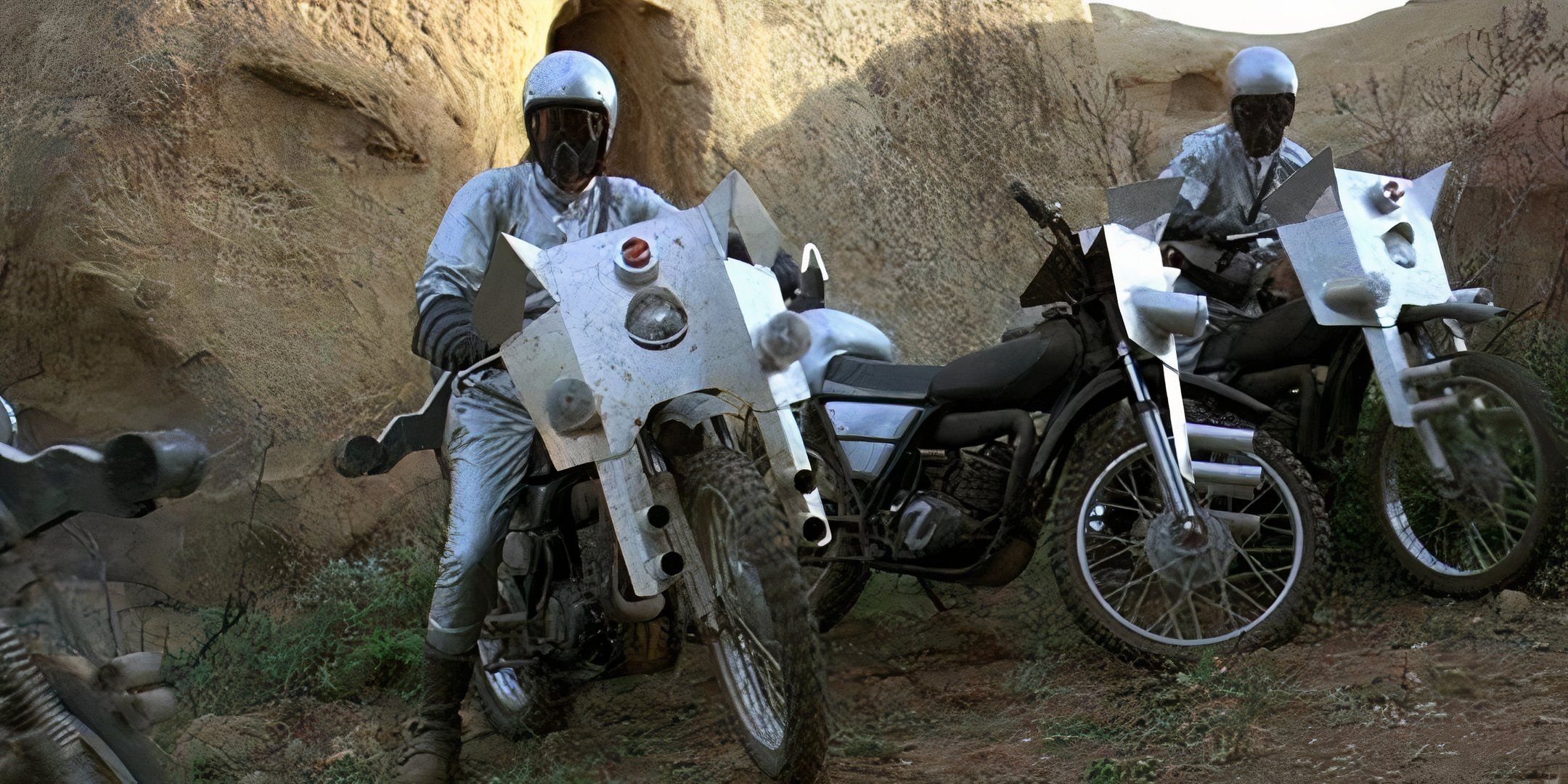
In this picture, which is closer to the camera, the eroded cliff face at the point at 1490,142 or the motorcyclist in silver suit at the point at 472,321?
the motorcyclist in silver suit at the point at 472,321

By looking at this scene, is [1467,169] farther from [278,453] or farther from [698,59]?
[278,453]

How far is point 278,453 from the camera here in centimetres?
650

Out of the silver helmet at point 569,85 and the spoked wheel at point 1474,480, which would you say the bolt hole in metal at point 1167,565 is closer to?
the spoked wheel at point 1474,480

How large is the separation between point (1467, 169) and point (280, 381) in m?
6.53

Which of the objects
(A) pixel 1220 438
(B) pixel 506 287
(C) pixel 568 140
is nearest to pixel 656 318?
(B) pixel 506 287

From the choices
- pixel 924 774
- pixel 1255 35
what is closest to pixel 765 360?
pixel 924 774

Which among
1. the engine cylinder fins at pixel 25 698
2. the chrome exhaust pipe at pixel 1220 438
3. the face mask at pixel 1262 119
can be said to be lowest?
the chrome exhaust pipe at pixel 1220 438

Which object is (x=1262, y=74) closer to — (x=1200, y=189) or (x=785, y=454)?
(x=1200, y=189)

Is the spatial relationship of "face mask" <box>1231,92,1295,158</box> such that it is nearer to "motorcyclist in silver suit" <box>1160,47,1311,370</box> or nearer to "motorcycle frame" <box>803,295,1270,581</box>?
"motorcyclist in silver suit" <box>1160,47,1311,370</box>

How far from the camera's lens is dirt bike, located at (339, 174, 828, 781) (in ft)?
11.2

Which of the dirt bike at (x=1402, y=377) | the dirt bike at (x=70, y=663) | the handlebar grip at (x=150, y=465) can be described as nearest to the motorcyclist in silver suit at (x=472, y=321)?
the dirt bike at (x=70, y=663)

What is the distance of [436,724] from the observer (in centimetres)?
410

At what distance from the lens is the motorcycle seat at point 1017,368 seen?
184 inches

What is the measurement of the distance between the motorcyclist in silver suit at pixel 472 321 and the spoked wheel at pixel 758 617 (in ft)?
2.23
